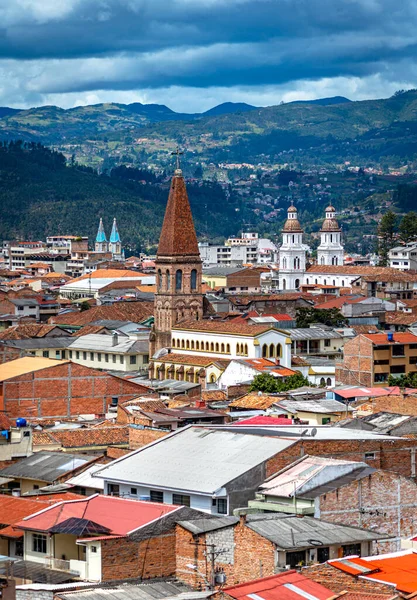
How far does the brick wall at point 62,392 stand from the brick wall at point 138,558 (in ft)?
115

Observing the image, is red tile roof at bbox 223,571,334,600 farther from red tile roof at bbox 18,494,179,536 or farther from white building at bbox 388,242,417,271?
white building at bbox 388,242,417,271

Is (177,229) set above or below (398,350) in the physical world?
above

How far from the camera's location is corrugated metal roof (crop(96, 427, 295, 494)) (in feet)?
125

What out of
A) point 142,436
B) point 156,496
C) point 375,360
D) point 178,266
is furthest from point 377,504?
point 178,266

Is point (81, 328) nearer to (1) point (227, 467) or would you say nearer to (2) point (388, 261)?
(1) point (227, 467)

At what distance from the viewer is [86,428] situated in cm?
5509

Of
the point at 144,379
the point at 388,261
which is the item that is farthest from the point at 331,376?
the point at 388,261

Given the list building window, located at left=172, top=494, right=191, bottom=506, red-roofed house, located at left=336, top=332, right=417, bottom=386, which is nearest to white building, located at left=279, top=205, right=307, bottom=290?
red-roofed house, located at left=336, top=332, right=417, bottom=386

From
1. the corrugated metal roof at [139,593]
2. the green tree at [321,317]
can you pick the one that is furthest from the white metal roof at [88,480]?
the green tree at [321,317]

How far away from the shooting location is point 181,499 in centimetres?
3788

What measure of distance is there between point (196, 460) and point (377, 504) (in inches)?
191

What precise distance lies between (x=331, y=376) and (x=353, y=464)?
45.0 meters

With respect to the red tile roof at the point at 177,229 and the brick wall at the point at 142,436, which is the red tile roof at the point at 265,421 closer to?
the brick wall at the point at 142,436

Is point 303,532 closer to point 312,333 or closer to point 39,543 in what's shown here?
point 39,543
